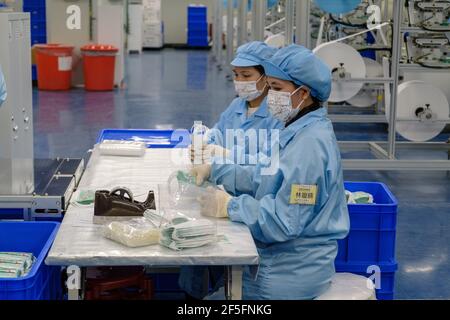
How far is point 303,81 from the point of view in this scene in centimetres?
275

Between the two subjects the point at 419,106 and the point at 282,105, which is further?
the point at 419,106

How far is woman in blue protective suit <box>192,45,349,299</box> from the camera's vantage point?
2586mm

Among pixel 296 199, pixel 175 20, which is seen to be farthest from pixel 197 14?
pixel 296 199

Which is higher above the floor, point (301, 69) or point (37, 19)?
point (37, 19)

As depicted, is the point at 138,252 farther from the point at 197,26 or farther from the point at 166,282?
the point at 197,26

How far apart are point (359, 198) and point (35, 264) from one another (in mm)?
1670

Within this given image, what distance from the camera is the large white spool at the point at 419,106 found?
22.2 ft

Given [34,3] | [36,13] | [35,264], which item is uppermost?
[34,3]

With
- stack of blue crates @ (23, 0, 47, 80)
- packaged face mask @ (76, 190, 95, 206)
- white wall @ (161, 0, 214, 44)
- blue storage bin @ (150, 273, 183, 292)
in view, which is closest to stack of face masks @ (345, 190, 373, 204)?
blue storage bin @ (150, 273, 183, 292)

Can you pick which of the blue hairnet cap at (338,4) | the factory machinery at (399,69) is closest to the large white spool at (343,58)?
the factory machinery at (399,69)

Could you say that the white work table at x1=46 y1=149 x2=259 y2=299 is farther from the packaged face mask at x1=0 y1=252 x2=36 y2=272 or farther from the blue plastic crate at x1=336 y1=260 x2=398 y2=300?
the blue plastic crate at x1=336 y1=260 x2=398 y2=300

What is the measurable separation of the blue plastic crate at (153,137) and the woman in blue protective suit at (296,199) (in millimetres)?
1445

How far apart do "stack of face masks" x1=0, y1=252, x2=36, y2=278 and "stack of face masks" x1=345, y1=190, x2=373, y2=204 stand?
1.55 m

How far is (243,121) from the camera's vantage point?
3.87 meters
